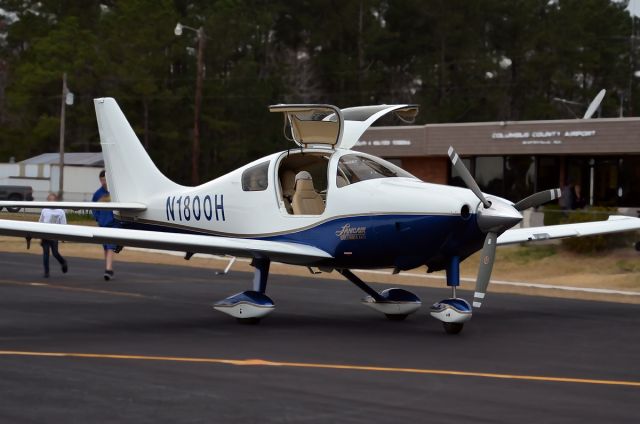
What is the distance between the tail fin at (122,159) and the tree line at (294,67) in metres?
57.4

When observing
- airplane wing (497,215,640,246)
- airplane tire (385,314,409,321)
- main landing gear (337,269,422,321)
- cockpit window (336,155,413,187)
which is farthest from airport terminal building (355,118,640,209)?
cockpit window (336,155,413,187)

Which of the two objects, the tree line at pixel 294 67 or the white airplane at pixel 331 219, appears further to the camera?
the tree line at pixel 294 67

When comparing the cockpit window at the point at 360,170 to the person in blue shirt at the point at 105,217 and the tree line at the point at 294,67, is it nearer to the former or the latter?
the person in blue shirt at the point at 105,217

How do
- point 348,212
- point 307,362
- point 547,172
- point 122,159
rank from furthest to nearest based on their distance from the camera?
point 547,172 → point 122,159 → point 348,212 → point 307,362

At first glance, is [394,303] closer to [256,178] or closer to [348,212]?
[348,212]

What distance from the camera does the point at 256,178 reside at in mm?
17250

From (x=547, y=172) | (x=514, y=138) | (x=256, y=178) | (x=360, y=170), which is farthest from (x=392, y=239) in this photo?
(x=547, y=172)

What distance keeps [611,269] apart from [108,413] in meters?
23.2

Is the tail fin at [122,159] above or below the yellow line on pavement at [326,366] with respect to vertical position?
above

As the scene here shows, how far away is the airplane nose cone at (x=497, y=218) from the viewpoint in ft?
49.2

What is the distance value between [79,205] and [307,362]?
274 inches

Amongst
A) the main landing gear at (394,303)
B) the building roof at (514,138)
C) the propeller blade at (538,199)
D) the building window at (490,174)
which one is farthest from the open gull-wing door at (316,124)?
the building window at (490,174)

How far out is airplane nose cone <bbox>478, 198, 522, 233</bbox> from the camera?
15.0 m

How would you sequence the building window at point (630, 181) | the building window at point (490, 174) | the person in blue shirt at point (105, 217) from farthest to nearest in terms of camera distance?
the building window at point (490, 174) < the building window at point (630, 181) < the person in blue shirt at point (105, 217)
